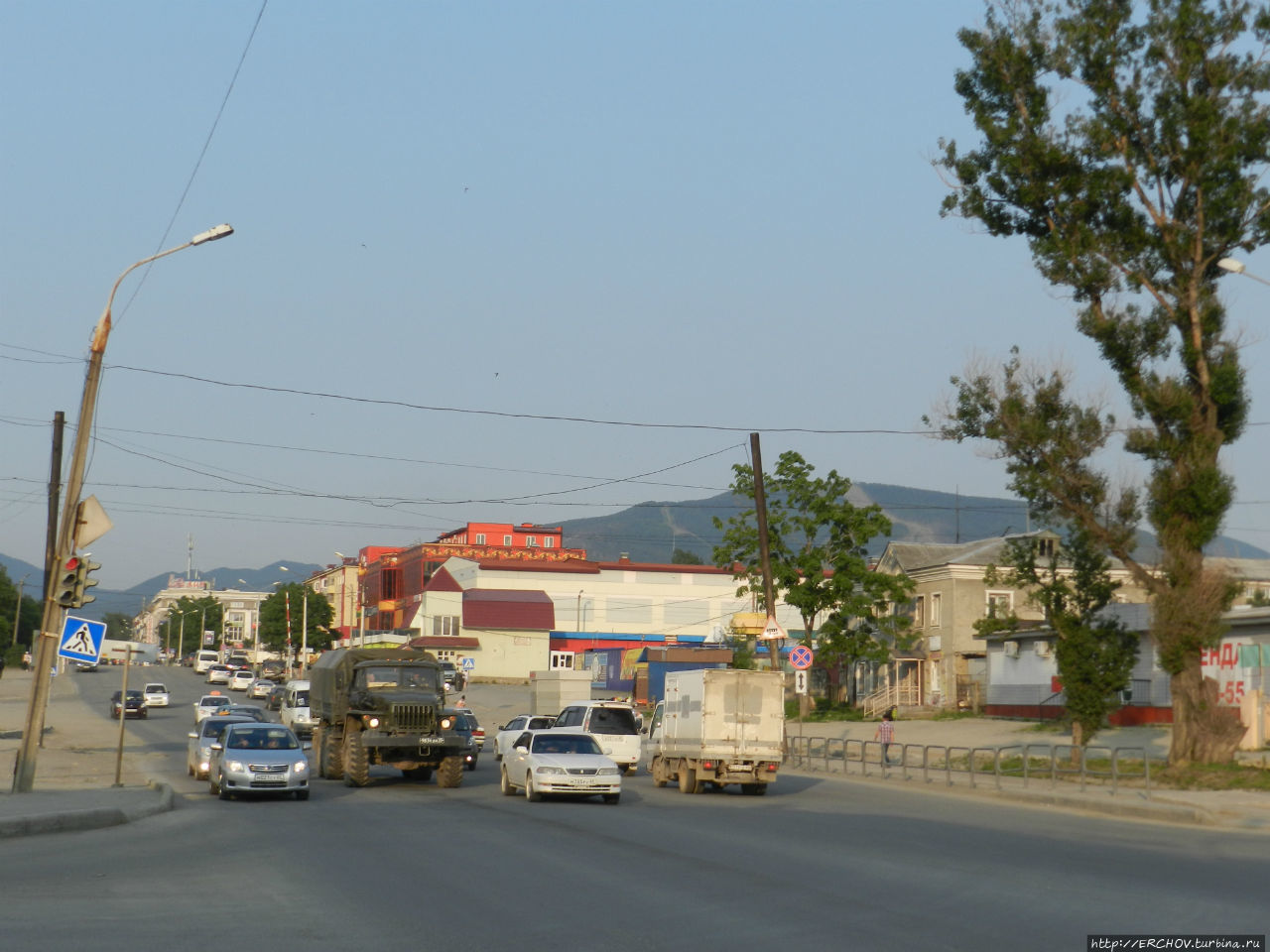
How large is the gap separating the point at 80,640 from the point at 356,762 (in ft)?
22.0

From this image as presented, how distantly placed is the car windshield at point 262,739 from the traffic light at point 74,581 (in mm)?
5133

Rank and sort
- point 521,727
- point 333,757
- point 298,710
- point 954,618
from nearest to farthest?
point 333,757 → point 521,727 → point 298,710 → point 954,618

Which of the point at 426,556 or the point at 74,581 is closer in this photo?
the point at 74,581

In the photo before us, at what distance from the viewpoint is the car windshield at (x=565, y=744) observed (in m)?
27.5

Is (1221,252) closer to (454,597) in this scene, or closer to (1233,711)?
(1233,711)

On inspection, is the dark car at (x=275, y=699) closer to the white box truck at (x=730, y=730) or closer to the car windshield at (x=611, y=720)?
the car windshield at (x=611, y=720)

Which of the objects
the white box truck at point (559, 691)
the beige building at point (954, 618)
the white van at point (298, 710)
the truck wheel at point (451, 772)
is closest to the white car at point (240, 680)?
the white van at point (298, 710)

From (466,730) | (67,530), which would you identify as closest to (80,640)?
(67,530)

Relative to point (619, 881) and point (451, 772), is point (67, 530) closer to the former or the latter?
point (451, 772)

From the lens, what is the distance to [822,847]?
17.6 m

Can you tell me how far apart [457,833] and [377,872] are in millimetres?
4869

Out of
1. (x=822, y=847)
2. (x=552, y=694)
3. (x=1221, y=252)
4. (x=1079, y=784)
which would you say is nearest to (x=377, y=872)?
(x=822, y=847)

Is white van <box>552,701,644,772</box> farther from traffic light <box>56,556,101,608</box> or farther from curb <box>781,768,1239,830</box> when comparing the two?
traffic light <box>56,556,101,608</box>

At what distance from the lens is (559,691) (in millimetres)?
56125
